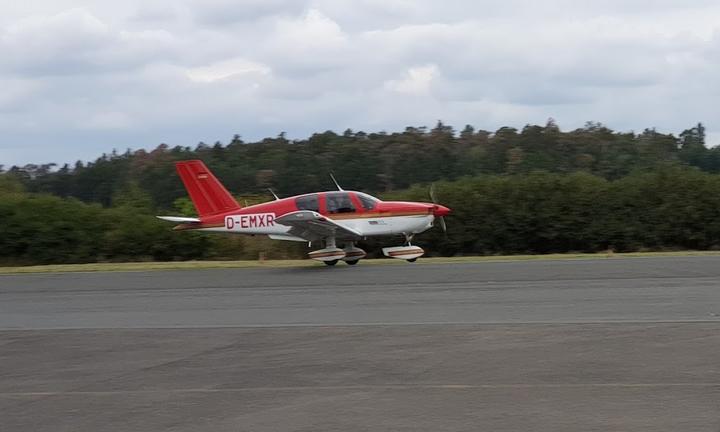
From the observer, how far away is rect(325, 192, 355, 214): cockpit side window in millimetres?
25281

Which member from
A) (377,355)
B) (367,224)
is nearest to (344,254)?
(367,224)

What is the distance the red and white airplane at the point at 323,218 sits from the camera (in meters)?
24.5

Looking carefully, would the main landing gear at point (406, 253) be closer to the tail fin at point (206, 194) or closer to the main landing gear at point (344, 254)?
the main landing gear at point (344, 254)

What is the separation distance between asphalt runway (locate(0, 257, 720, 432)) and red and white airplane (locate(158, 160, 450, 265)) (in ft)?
17.2

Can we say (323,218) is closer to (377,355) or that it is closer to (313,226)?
(313,226)

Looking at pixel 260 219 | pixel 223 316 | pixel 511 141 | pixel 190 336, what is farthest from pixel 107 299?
pixel 511 141

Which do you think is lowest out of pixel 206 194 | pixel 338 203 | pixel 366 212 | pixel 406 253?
pixel 406 253

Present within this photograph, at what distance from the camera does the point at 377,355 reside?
10.7 m

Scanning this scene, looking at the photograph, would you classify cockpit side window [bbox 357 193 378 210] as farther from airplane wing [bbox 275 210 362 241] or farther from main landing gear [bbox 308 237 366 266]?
main landing gear [bbox 308 237 366 266]

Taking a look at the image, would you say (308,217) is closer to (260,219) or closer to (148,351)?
(260,219)

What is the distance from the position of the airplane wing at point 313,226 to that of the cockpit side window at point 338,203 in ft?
2.44

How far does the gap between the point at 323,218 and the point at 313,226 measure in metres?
0.55

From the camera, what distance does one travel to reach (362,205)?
25.4 m

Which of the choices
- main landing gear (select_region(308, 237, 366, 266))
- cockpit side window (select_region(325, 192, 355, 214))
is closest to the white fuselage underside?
cockpit side window (select_region(325, 192, 355, 214))
